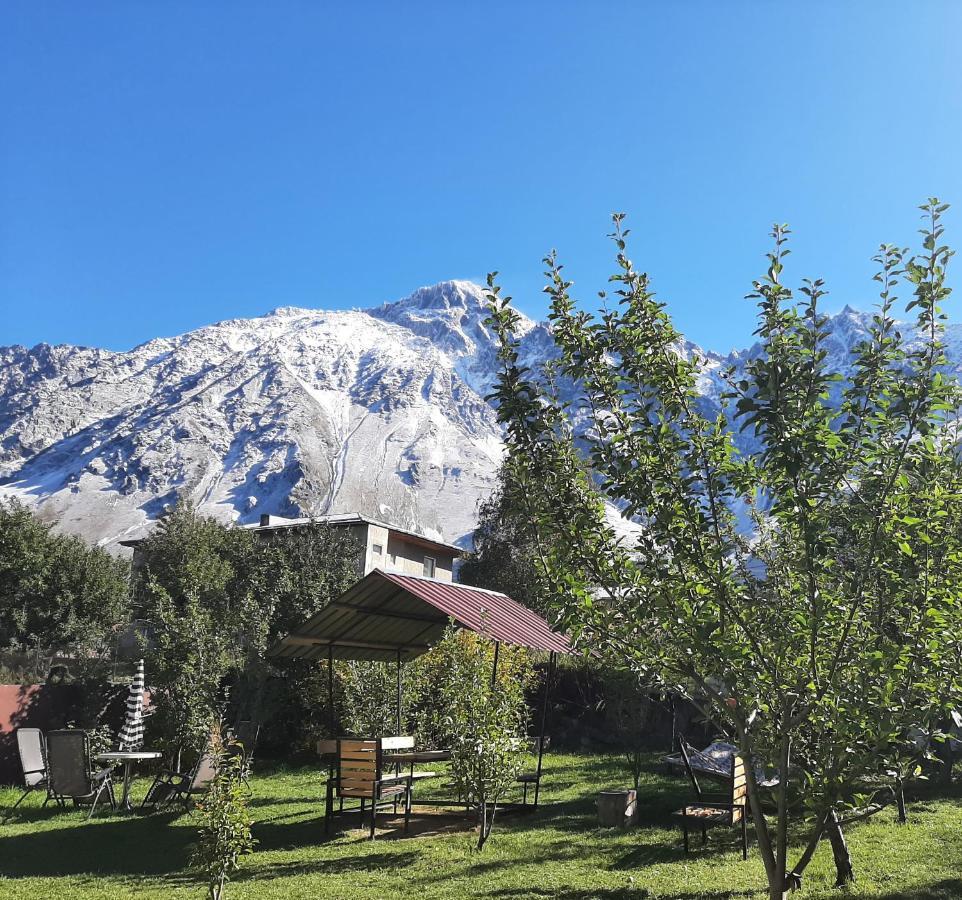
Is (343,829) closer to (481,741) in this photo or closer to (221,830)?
(481,741)

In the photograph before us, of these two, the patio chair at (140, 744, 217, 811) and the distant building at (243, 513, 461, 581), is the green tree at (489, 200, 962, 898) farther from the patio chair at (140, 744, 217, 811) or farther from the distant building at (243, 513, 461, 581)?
the distant building at (243, 513, 461, 581)

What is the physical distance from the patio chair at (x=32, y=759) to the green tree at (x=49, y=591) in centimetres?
1838

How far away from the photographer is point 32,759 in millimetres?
13094

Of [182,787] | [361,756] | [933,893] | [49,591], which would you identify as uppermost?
[49,591]

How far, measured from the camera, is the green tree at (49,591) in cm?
3231

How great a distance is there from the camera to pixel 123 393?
7047 inches

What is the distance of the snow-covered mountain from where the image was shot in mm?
126250

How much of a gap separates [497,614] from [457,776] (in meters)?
2.93

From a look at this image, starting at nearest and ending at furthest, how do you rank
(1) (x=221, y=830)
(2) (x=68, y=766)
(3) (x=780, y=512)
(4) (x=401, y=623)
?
(3) (x=780, y=512) < (1) (x=221, y=830) < (2) (x=68, y=766) < (4) (x=401, y=623)

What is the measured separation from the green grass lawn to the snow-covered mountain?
292 feet

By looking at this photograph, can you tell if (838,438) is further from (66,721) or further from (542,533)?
(66,721)

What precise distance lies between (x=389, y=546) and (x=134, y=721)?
28040 mm

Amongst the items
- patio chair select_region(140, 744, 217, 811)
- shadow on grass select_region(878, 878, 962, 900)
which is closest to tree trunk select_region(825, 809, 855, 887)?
shadow on grass select_region(878, 878, 962, 900)

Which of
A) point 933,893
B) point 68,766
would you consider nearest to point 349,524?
point 68,766
